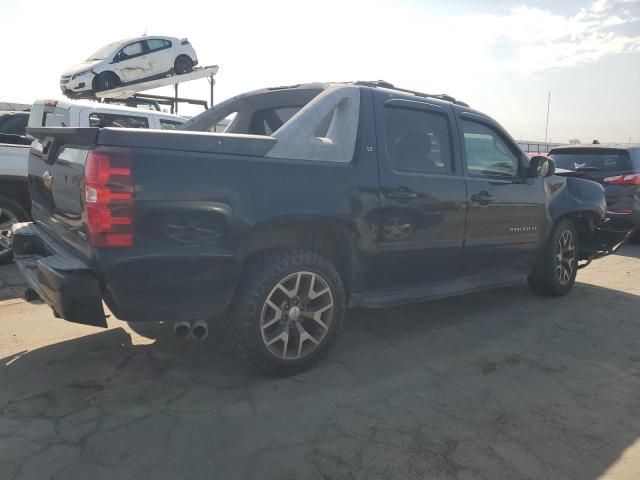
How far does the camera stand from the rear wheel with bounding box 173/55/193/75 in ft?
48.9

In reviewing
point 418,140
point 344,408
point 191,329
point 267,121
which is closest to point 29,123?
point 267,121

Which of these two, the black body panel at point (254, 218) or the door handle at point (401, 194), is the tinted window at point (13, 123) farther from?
the door handle at point (401, 194)

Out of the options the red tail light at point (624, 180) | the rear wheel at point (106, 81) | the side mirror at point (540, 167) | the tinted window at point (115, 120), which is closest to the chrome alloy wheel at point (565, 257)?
the side mirror at point (540, 167)

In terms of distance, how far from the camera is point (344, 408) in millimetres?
2857

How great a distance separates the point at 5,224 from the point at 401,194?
4.71m

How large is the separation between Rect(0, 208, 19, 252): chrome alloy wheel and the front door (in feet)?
16.3

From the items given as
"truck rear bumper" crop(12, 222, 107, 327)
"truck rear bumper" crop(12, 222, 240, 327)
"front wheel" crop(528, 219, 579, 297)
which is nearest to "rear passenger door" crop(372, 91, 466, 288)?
"truck rear bumper" crop(12, 222, 240, 327)

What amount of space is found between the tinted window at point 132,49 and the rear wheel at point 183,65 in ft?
3.87

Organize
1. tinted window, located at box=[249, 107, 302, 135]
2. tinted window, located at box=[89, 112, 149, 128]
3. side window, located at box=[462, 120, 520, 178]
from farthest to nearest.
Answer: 1. tinted window, located at box=[89, 112, 149, 128]
2. tinted window, located at box=[249, 107, 302, 135]
3. side window, located at box=[462, 120, 520, 178]

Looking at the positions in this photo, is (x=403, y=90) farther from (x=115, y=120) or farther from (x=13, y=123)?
(x=13, y=123)

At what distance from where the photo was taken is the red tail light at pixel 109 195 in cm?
249

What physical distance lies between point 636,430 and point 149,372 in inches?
113

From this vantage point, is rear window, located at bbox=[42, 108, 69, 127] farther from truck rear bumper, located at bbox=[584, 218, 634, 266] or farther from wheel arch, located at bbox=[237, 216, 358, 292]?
truck rear bumper, located at bbox=[584, 218, 634, 266]

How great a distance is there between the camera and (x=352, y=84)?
3.56 metres
